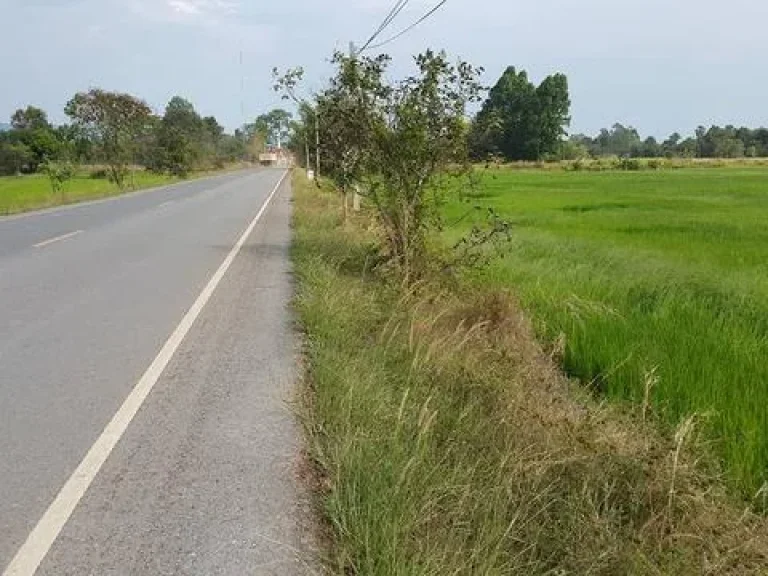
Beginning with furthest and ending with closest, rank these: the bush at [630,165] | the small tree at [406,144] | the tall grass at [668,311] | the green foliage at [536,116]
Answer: the green foliage at [536,116], the bush at [630,165], the small tree at [406,144], the tall grass at [668,311]

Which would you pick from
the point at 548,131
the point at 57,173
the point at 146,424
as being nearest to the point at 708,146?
the point at 548,131

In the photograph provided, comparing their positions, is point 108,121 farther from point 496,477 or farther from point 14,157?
point 496,477

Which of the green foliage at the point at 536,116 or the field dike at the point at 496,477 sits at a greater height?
the green foliage at the point at 536,116

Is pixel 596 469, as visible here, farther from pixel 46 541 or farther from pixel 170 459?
pixel 46 541

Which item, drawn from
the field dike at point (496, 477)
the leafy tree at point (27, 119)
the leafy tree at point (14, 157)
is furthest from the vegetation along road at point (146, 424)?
the leafy tree at point (27, 119)

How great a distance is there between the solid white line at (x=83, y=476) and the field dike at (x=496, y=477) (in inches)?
44.9

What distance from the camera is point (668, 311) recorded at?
7.28m

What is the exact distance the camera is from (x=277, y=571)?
118 inches

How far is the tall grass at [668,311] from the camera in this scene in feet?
15.6

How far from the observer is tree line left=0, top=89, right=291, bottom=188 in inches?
1988

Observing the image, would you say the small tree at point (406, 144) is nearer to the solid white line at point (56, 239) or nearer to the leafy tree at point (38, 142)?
the solid white line at point (56, 239)

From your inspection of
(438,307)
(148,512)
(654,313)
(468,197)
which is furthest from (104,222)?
(148,512)

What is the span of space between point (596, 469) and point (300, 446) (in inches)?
64.5

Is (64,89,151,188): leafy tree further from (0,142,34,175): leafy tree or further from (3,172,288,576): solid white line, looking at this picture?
(3,172,288,576): solid white line
